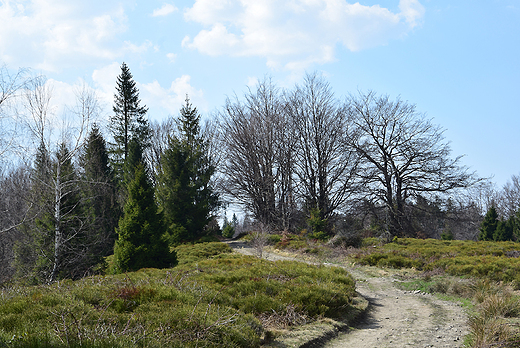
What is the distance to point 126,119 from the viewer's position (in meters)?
31.1

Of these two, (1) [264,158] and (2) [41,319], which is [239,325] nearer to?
(2) [41,319]

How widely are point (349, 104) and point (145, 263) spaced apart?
1974 centimetres

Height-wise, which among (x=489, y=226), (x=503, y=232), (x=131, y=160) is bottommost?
(x=503, y=232)

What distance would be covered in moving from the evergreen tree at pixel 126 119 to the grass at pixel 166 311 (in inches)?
994

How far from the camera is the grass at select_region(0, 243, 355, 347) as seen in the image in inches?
153

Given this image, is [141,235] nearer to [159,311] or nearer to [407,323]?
[159,311]

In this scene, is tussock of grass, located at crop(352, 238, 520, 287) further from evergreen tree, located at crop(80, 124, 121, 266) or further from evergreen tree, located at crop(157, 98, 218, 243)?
evergreen tree, located at crop(80, 124, 121, 266)

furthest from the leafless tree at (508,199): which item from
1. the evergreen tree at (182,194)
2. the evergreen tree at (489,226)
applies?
the evergreen tree at (182,194)

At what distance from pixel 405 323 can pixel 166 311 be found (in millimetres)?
4818

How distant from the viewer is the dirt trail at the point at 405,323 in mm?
5703

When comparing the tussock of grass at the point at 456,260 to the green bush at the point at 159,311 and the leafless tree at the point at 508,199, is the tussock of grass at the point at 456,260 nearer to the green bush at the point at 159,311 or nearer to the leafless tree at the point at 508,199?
the green bush at the point at 159,311

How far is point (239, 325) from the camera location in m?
4.93

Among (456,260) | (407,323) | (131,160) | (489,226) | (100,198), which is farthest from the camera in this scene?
(489,226)

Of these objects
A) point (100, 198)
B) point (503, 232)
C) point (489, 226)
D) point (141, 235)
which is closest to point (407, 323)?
point (141, 235)
